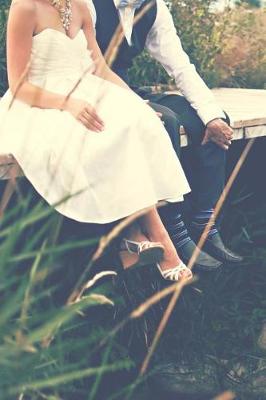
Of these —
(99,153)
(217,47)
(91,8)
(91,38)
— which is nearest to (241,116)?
(91,8)

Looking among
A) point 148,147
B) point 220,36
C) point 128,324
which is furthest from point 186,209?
point 220,36

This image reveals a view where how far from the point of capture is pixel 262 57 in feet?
28.1

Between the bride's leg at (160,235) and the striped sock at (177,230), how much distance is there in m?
0.47

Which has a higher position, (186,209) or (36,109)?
(36,109)

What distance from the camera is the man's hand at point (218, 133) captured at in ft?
16.3

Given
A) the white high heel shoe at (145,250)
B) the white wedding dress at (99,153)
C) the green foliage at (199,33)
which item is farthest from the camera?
the green foliage at (199,33)

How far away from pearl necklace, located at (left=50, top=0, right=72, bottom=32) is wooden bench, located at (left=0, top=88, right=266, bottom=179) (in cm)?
85

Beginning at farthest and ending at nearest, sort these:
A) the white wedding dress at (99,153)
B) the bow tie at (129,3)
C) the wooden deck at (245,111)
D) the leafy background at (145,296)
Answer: the wooden deck at (245,111)
the bow tie at (129,3)
the leafy background at (145,296)
the white wedding dress at (99,153)

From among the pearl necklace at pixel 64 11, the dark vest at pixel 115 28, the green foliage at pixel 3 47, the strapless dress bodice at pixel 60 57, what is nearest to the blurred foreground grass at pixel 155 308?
the strapless dress bodice at pixel 60 57

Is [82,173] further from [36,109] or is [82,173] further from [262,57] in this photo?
[262,57]

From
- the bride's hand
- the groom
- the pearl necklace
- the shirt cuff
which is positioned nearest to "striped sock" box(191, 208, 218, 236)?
the groom

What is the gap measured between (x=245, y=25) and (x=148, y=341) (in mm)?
4850

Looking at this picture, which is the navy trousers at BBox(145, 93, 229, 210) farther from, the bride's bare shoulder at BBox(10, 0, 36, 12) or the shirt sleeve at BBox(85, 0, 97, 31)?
the bride's bare shoulder at BBox(10, 0, 36, 12)

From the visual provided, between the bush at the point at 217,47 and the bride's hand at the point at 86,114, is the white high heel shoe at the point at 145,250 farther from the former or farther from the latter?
the bush at the point at 217,47
